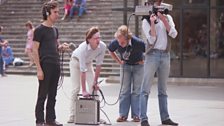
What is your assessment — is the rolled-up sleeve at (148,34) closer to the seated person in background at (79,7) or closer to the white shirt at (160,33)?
the white shirt at (160,33)

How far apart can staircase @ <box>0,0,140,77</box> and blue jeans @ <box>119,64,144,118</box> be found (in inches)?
516

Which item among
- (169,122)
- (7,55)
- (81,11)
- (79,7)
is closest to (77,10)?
(79,7)

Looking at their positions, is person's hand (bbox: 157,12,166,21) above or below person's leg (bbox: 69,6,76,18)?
above

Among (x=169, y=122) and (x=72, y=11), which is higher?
(x=72, y=11)

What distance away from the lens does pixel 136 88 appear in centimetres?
1247

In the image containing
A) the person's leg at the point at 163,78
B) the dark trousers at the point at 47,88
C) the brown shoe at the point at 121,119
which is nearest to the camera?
the dark trousers at the point at 47,88

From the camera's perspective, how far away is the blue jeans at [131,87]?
12422 millimetres

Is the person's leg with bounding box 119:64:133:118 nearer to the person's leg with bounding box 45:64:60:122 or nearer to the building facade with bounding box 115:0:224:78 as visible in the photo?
the person's leg with bounding box 45:64:60:122

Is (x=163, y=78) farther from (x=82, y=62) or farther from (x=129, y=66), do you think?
(x=82, y=62)

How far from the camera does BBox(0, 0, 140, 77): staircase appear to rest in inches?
1079

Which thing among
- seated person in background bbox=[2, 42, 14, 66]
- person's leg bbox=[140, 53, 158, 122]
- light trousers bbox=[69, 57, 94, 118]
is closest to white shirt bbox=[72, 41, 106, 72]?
light trousers bbox=[69, 57, 94, 118]

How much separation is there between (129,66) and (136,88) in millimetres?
430

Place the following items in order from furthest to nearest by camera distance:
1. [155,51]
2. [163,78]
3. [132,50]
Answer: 1. [132,50]
2. [163,78]
3. [155,51]

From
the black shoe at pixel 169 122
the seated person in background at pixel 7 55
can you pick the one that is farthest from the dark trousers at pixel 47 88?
the seated person in background at pixel 7 55
